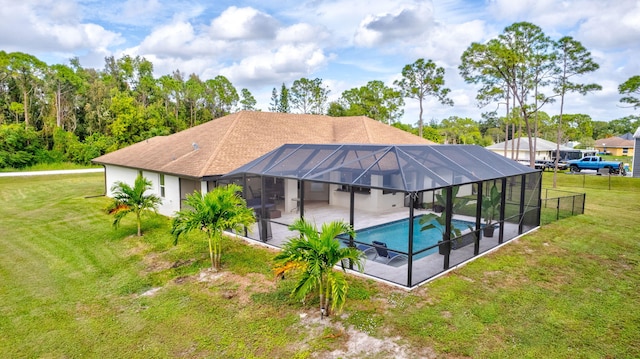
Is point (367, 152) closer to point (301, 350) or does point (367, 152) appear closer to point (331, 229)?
point (331, 229)

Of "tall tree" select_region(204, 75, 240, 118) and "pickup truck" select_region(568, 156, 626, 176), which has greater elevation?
"tall tree" select_region(204, 75, 240, 118)

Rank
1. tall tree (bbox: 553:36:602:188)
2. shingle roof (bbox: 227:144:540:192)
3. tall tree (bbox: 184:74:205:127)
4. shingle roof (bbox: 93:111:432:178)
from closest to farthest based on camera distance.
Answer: shingle roof (bbox: 227:144:540:192) → shingle roof (bbox: 93:111:432:178) → tall tree (bbox: 553:36:602:188) → tall tree (bbox: 184:74:205:127)

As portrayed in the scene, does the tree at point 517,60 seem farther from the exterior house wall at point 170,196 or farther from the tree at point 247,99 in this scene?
the tree at point 247,99

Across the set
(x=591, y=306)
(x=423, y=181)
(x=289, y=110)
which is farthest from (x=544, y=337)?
(x=289, y=110)

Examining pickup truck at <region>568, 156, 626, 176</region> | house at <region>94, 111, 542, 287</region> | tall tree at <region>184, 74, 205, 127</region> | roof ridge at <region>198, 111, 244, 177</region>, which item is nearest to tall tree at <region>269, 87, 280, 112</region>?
tall tree at <region>184, 74, 205, 127</region>

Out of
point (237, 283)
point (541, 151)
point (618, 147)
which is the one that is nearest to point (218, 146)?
point (237, 283)

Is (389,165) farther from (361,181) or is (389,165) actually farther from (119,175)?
(119,175)

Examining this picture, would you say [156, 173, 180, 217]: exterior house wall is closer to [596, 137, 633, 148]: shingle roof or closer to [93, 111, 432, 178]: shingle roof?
[93, 111, 432, 178]: shingle roof
